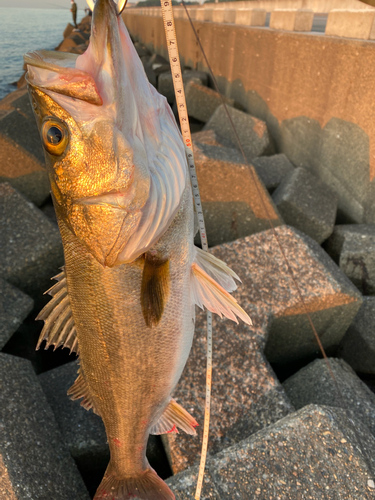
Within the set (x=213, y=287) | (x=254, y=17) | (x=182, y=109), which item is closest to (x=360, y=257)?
(x=213, y=287)

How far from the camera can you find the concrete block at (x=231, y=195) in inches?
155

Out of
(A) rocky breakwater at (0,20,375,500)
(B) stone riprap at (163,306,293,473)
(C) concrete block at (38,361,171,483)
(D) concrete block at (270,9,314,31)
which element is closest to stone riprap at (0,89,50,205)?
(A) rocky breakwater at (0,20,375,500)

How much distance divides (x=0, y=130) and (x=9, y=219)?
1.45 meters

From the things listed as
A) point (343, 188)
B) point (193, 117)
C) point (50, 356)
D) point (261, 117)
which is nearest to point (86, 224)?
point (50, 356)

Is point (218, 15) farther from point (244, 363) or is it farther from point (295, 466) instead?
point (295, 466)

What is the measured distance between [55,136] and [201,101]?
7.00 meters

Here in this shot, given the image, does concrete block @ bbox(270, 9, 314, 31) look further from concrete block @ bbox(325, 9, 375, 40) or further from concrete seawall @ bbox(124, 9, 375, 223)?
concrete block @ bbox(325, 9, 375, 40)

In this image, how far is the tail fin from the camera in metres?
1.79

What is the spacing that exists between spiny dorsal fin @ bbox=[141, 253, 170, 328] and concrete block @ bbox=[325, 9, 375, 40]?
4284 millimetres

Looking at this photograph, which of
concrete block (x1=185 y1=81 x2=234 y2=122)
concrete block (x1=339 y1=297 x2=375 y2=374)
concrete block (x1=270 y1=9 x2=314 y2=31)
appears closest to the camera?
concrete block (x1=339 y1=297 x2=375 y2=374)

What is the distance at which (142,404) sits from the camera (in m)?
1.80

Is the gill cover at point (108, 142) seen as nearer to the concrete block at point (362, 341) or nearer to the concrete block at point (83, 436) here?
the concrete block at point (83, 436)

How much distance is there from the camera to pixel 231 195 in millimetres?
3994

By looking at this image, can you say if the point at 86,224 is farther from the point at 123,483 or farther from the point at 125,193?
the point at 123,483
